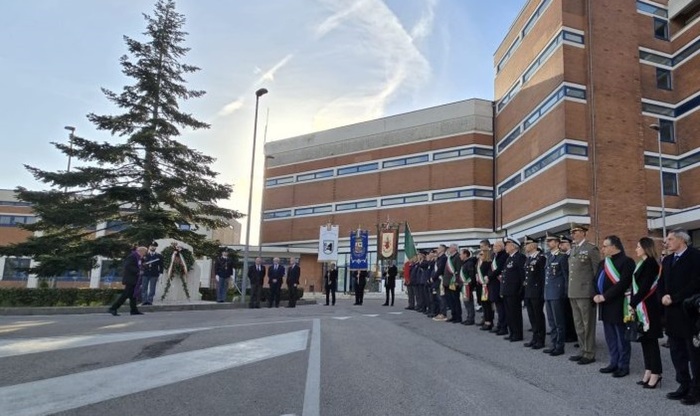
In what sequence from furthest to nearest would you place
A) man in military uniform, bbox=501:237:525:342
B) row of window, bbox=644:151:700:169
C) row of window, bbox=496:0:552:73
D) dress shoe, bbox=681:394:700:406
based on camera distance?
row of window, bbox=496:0:552:73
row of window, bbox=644:151:700:169
man in military uniform, bbox=501:237:525:342
dress shoe, bbox=681:394:700:406

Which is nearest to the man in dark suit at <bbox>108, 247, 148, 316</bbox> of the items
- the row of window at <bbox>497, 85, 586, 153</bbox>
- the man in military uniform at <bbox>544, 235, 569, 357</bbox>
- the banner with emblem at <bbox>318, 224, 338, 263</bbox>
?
the man in military uniform at <bbox>544, 235, 569, 357</bbox>

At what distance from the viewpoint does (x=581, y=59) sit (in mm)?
34125

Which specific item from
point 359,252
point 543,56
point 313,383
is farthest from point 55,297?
point 543,56

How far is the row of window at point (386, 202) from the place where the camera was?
45188mm

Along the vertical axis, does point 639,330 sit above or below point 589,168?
below

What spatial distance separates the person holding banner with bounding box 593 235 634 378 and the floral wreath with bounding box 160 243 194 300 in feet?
53.0

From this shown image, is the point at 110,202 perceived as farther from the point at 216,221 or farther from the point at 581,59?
the point at 581,59

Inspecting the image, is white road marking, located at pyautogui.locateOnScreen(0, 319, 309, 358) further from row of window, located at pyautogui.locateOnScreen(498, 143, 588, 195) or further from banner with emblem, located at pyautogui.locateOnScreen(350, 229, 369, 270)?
row of window, located at pyautogui.locateOnScreen(498, 143, 588, 195)

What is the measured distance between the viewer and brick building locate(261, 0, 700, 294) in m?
32.7

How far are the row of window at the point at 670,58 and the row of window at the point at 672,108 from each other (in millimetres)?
3401

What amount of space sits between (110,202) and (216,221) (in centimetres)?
533

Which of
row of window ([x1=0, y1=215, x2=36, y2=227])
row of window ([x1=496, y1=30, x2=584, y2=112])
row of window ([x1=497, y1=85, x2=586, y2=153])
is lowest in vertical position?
row of window ([x1=0, y1=215, x2=36, y2=227])

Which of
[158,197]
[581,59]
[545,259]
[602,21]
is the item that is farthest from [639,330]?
[602,21]

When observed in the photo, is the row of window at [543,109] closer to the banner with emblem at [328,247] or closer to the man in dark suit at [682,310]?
the banner with emblem at [328,247]
